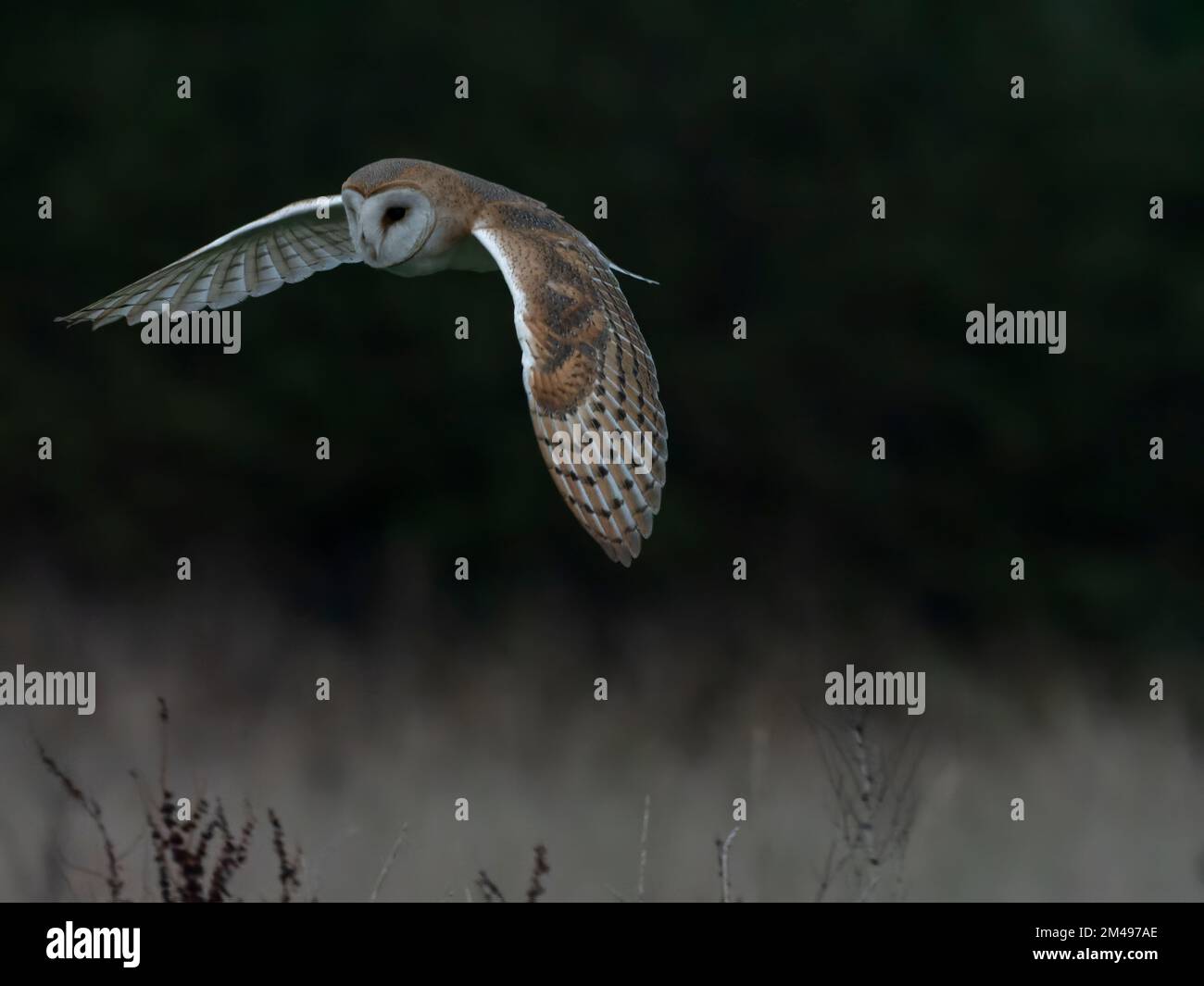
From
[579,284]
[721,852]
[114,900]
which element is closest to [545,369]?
[579,284]

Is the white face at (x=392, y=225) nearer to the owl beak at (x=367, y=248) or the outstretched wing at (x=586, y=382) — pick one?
the owl beak at (x=367, y=248)

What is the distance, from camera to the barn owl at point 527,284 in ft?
11.6

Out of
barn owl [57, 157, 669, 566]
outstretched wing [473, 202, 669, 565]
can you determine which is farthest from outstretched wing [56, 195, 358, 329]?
outstretched wing [473, 202, 669, 565]

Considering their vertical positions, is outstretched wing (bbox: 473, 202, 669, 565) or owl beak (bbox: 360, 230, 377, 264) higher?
owl beak (bbox: 360, 230, 377, 264)

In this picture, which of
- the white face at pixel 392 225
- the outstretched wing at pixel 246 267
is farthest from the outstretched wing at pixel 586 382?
the outstretched wing at pixel 246 267

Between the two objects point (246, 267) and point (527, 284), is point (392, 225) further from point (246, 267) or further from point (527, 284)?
point (246, 267)

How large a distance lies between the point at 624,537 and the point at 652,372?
1.87 ft

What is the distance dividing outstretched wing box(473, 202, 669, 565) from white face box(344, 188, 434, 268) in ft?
0.55

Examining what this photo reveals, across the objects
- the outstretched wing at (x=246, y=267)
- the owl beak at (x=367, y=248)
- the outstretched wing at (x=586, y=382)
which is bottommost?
the outstretched wing at (x=586, y=382)

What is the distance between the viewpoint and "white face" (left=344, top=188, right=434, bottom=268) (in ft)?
13.4

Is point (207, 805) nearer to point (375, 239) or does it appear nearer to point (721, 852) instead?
point (721, 852)

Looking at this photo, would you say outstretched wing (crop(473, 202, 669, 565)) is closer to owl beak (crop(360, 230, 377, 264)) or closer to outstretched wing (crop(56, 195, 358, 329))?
owl beak (crop(360, 230, 377, 264))

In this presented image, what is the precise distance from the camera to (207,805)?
10.7ft

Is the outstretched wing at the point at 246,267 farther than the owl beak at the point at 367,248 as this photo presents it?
Yes
